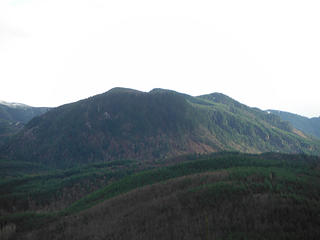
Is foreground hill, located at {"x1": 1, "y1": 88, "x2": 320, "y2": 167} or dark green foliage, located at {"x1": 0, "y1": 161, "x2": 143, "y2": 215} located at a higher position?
foreground hill, located at {"x1": 1, "y1": 88, "x2": 320, "y2": 167}

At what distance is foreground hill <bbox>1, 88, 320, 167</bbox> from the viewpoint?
110812 millimetres

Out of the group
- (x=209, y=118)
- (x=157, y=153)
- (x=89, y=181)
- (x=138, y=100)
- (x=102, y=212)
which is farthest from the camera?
(x=209, y=118)

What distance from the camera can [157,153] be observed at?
108000 millimetres

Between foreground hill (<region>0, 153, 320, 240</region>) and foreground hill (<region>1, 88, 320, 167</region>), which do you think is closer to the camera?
foreground hill (<region>0, 153, 320, 240</region>)

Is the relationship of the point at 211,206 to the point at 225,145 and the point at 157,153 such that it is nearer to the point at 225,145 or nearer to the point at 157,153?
the point at 157,153

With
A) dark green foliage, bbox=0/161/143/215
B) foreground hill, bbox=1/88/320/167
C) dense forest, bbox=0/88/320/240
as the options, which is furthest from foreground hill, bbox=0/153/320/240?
foreground hill, bbox=1/88/320/167

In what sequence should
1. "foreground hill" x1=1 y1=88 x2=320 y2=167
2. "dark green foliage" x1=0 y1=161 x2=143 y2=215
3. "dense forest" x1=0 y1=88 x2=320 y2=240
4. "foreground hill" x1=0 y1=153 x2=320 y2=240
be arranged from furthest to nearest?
"foreground hill" x1=1 y1=88 x2=320 y2=167, "dark green foliage" x1=0 y1=161 x2=143 y2=215, "dense forest" x1=0 y1=88 x2=320 y2=240, "foreground hill" x1=0 y1=153 x2=320 y2=240

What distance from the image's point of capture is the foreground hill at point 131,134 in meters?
111

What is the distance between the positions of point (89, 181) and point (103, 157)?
48769 mm

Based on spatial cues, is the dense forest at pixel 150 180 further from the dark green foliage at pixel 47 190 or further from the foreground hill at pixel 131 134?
the foreground hill at pixel 131 134

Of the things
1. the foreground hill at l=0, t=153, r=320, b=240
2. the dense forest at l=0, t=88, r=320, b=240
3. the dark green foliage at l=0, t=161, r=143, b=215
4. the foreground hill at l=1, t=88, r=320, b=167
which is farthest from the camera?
the foreground hill at l=1, t=88, r=320, b=167

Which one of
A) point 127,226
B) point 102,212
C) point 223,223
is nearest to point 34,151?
point 102,212

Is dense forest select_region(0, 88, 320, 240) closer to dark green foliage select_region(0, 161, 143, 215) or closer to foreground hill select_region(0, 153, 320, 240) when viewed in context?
foreground hill select_region(0, 153, 320, 240)

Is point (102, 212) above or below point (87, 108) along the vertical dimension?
below
